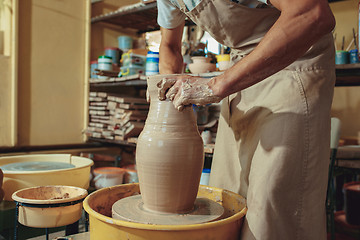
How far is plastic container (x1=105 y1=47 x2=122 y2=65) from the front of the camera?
4064 millimetres

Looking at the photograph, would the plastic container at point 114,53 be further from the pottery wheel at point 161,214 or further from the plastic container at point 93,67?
the pottery wheel at point 161,214

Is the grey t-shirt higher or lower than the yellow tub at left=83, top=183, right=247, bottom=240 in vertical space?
higher

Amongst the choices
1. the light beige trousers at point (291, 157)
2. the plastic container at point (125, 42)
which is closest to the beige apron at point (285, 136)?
the light beige trousers at point (291, 157)

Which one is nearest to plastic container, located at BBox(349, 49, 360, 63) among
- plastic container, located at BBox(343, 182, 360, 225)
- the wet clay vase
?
plastic container, located at BBox(343, 182, 360, 225)

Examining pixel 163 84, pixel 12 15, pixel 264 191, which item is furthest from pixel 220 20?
pixel 12 15

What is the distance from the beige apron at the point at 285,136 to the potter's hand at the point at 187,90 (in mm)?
296

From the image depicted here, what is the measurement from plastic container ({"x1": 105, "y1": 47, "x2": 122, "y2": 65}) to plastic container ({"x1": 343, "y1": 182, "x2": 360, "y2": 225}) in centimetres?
→ 308

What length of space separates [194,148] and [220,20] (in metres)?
0.54

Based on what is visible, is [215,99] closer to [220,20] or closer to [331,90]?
[220,20]

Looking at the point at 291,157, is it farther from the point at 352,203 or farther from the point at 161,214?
the point at 352,203

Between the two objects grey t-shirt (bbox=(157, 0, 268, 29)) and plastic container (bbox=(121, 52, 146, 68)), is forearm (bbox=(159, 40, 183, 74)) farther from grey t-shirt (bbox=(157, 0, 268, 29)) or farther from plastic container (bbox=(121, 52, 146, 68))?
plastic container (bbox=(121, 52, 146, 68))

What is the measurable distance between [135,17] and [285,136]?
3446 millimetres

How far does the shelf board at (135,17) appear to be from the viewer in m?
3.63

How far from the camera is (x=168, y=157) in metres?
1.14
